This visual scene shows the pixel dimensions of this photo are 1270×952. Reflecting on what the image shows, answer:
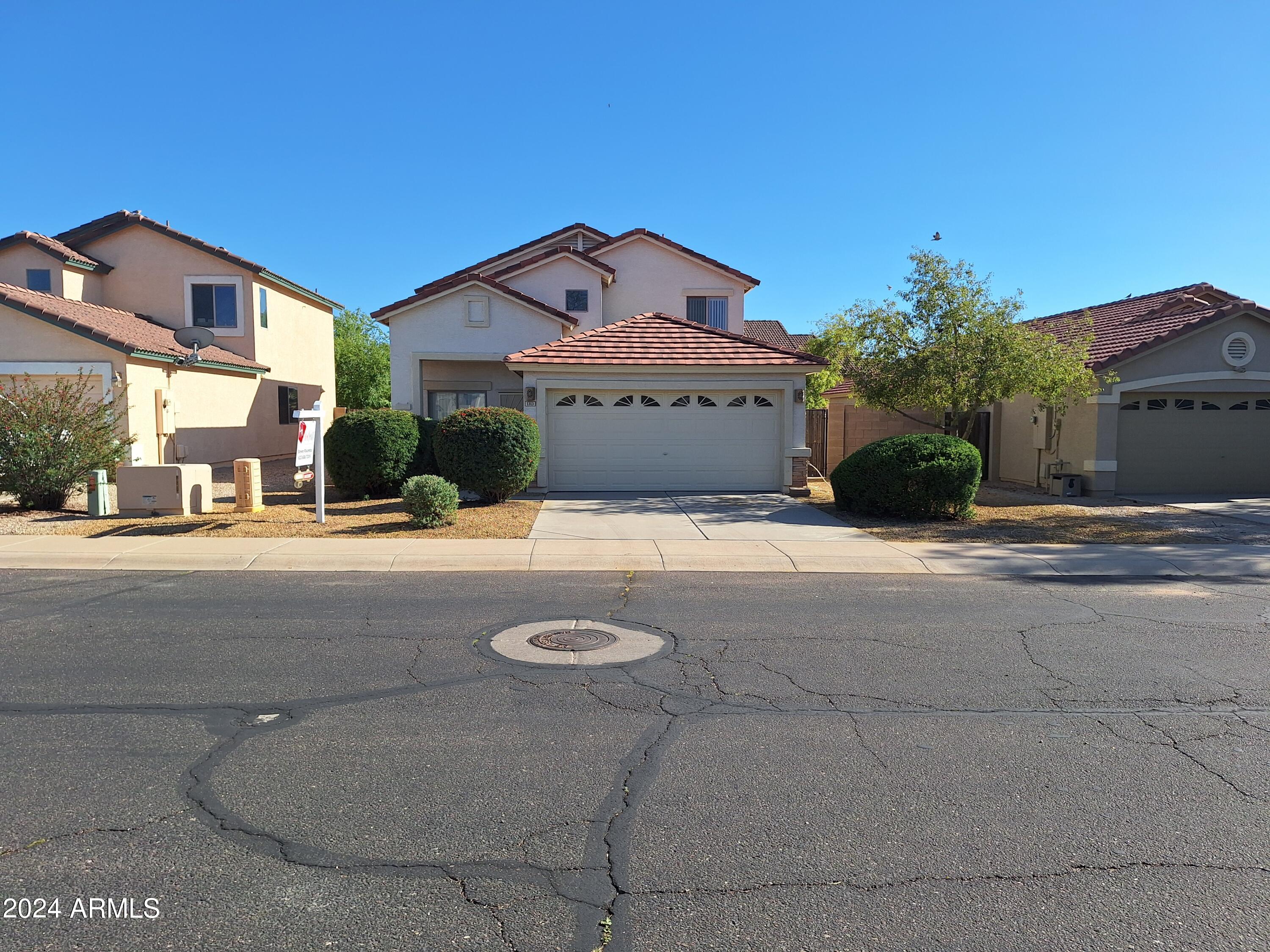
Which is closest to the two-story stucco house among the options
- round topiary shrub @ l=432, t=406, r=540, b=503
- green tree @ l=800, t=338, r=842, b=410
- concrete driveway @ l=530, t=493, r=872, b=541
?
concrete driveway @ l=530, t=493, r=872, b=541

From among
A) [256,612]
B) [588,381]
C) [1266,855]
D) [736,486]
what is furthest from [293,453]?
[1266,855]

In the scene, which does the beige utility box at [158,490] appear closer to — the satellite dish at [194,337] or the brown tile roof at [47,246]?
the satellite dish at [194,337]

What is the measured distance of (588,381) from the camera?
18219 mm

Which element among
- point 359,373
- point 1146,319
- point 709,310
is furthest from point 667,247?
point 359,373

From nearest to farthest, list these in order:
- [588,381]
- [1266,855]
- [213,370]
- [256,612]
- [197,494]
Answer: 1. [1266,855]
2. [256,612]
3. [197,494]
4. [588,381]
5. [213,370]

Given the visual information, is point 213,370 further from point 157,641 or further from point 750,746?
point 750,746

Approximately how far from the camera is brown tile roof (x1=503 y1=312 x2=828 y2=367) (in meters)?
18.1

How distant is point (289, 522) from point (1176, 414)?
18.7 metres

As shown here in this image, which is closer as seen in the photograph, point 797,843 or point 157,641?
point 797,843

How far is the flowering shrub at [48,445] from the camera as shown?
45.3 ft

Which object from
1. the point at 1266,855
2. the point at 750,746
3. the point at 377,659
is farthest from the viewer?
the point at 377,659

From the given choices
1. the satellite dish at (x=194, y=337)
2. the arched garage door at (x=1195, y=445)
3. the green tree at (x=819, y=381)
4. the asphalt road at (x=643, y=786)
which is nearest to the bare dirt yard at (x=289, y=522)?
the satellite dish at (x=194, y=337)

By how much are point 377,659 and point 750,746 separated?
308 centimetres

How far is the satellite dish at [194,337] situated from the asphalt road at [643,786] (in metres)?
10.9
